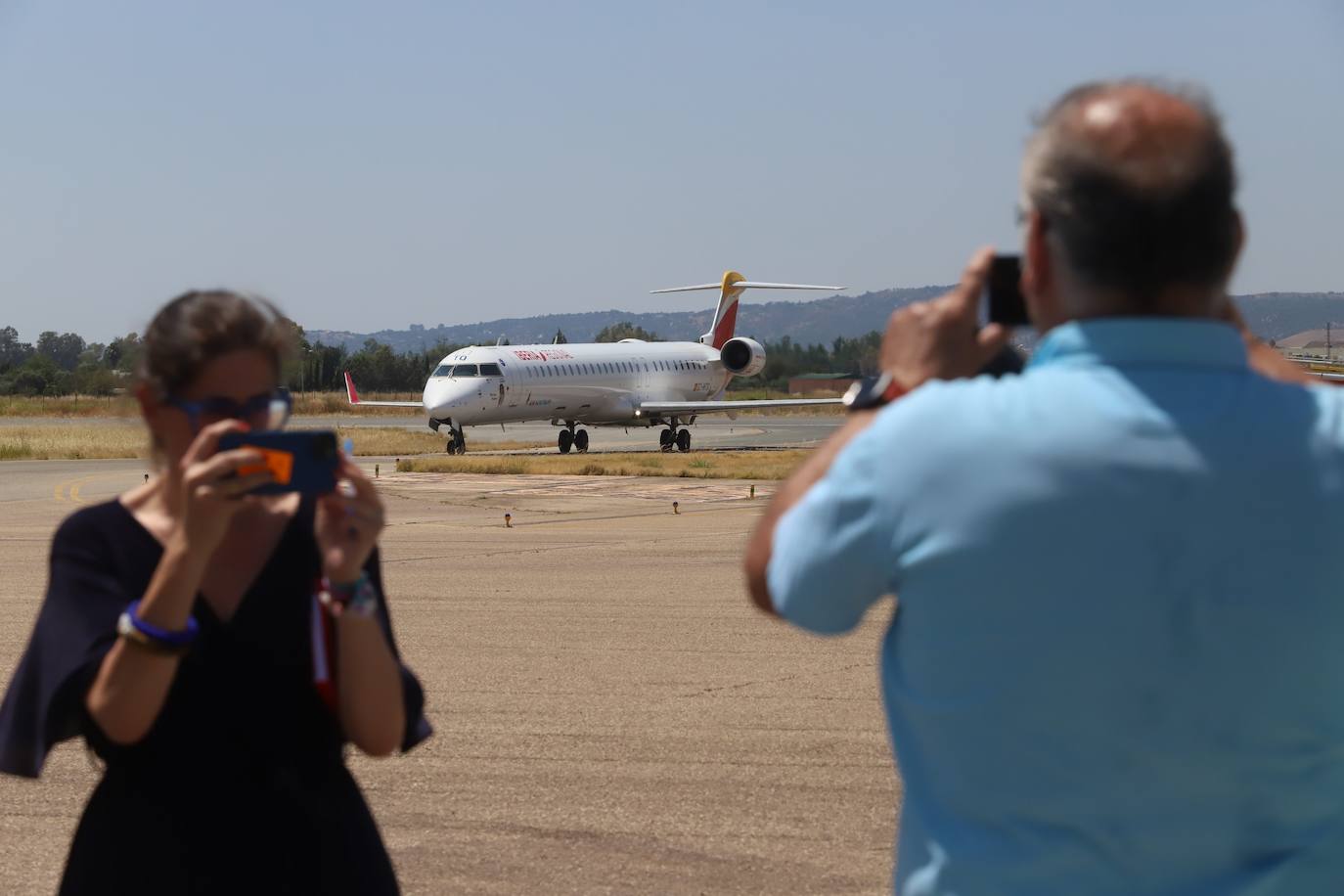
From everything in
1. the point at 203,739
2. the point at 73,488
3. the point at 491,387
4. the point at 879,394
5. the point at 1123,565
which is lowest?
the point at 73,488

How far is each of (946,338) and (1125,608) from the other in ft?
1.70

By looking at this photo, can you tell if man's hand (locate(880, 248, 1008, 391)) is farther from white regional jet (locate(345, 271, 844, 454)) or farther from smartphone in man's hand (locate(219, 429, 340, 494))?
white regional jet (locate(345, 271, 844, 454))

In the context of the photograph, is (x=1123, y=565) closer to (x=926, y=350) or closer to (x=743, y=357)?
(x=926, y=350)

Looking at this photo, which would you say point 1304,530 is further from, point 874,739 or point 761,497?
point 761,497

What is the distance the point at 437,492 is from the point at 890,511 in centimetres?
2548

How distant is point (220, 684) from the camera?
286cm

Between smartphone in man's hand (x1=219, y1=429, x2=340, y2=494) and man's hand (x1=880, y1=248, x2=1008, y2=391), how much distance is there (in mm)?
889

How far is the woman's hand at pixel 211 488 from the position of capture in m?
2.57

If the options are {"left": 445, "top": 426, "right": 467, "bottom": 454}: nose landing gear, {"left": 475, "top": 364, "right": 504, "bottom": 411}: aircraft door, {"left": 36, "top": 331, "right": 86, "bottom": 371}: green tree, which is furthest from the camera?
{"left": 36, "top": 331, "right": 86, "bottom": 371}: green tree

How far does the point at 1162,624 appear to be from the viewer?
7.04ft

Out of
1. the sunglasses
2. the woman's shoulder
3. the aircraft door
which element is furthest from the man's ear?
the aircraft door

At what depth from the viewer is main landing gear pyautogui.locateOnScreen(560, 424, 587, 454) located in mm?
44250

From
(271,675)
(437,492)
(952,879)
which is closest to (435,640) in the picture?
(271,675)

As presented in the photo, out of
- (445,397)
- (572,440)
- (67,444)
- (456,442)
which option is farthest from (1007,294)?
(67,444)
